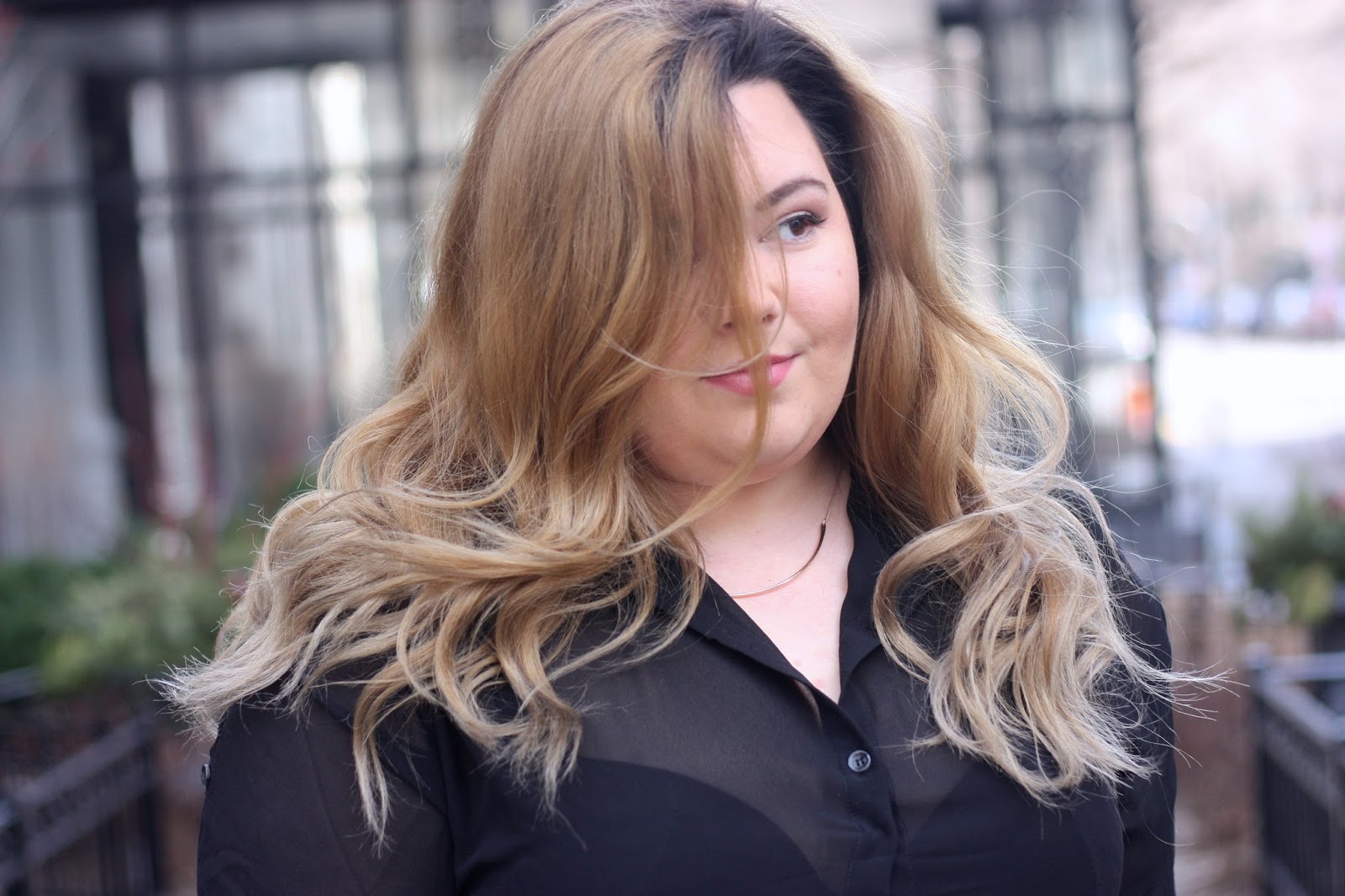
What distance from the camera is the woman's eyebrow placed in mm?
1561

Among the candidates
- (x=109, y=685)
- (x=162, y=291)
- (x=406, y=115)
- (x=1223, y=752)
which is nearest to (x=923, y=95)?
(x=406, y=115)

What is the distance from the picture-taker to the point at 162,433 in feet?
27.4

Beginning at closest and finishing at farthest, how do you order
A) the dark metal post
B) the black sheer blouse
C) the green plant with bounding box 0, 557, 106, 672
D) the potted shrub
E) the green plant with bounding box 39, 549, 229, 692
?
1. the black sheer blouse
2. the green plant with bounding box 39, 549, 229, 692
3. the potted shrub
4. the green plant with bounding box 0, 557, 106, 672
5. the dark metal post

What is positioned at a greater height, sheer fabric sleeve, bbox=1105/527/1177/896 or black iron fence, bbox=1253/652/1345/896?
sheer fabric sleeve, bbox=1105/527/1177/896

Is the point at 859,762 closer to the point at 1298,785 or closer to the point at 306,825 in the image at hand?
the point at 306,825

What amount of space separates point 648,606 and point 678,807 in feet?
0.76

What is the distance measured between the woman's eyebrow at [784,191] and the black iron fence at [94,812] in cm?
320

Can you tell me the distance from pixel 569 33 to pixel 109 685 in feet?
14.2

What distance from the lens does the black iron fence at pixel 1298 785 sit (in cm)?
367

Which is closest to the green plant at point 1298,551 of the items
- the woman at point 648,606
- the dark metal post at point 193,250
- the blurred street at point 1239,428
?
the blurred street at point 1239,428

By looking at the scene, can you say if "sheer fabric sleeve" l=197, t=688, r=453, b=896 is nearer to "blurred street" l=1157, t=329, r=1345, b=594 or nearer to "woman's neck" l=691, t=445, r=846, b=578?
"woman's neck" l=691, t=445, r=846, b=578

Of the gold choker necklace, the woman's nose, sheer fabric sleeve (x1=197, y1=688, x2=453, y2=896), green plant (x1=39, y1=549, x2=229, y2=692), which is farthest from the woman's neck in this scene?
green plant (x1=39, y1=549, x2=229, y2=692)

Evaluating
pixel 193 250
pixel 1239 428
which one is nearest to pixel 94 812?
pixel 193 250

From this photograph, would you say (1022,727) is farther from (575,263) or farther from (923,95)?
(923,95)
